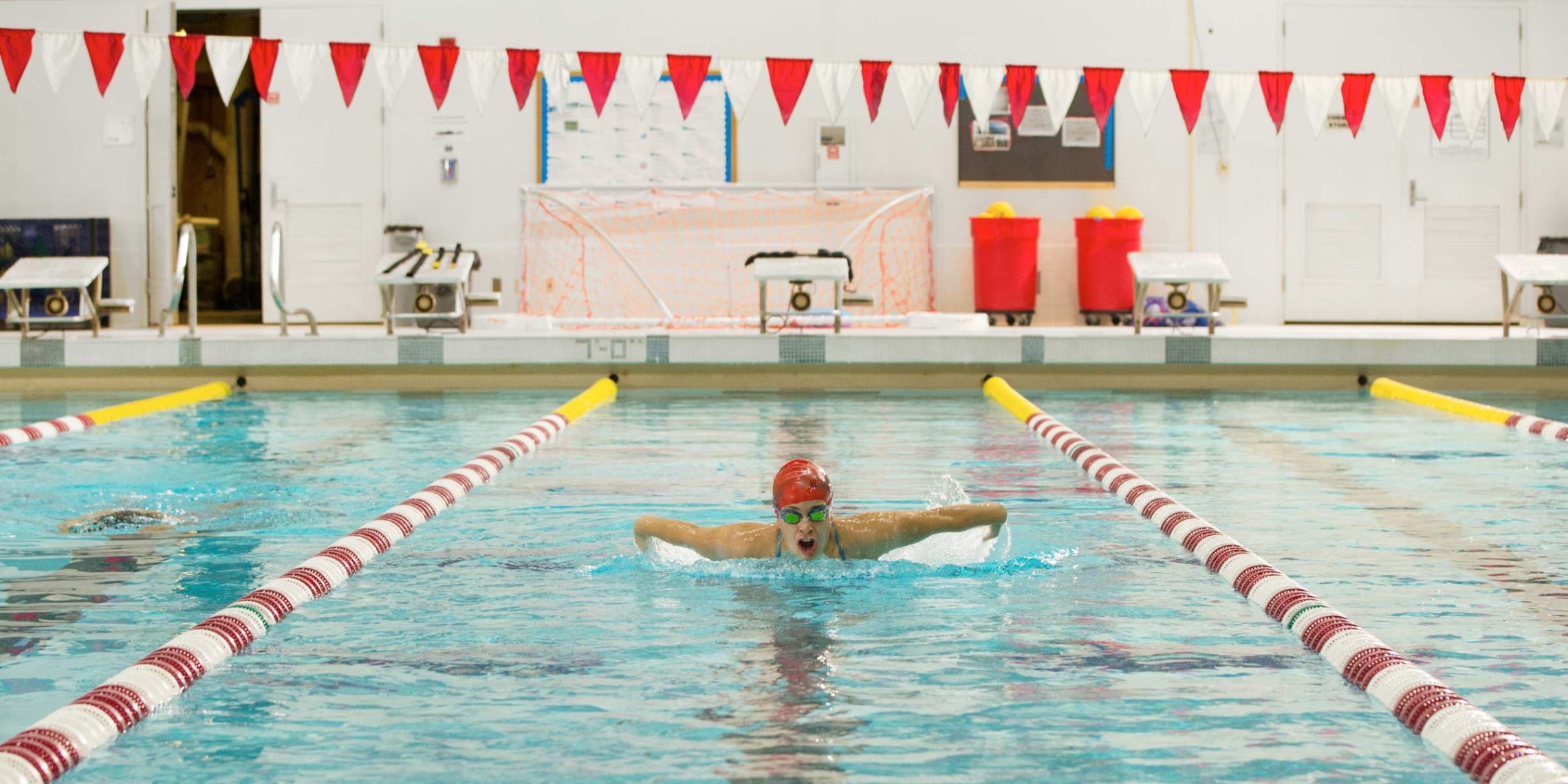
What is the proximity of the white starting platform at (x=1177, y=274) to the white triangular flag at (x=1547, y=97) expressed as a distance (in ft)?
7.05

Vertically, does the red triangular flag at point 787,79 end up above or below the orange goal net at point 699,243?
above

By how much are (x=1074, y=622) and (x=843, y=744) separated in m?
1.11

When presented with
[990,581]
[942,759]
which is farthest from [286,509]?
[942,759]

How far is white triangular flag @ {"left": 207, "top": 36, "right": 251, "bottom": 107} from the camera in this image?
9.32 meters

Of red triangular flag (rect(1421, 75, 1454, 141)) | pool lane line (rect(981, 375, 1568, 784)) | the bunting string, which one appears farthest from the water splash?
red triangular flag (rect(1421, 75, 1454, 141))

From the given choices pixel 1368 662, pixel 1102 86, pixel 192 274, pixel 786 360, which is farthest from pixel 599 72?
pixel 1368 662

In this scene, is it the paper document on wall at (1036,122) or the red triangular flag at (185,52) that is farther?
the paper document on wall at (1036,122)

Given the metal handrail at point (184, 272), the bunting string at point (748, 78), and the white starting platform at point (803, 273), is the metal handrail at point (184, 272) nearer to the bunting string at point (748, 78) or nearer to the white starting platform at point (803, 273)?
the bunting string at point (748, 78)

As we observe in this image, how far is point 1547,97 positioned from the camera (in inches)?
401

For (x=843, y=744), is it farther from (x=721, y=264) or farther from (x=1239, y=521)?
(x=721, y=264)

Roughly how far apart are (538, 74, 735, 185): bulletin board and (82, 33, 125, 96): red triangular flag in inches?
193

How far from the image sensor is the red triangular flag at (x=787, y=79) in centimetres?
984

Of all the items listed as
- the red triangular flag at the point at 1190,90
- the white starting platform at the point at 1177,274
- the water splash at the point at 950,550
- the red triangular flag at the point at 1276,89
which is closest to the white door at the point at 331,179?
the white starting platform at the point at 1177,274

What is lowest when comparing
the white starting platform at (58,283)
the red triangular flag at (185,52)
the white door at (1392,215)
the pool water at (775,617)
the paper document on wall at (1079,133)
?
the pool water at (775,617)
